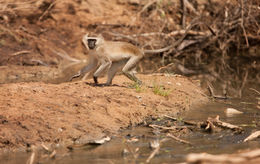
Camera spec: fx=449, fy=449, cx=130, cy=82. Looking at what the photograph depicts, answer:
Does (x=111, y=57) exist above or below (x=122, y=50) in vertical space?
below

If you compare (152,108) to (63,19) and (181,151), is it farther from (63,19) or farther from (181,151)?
(63,19)

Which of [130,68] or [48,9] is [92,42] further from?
[48,9]

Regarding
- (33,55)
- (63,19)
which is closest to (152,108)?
(33,55)

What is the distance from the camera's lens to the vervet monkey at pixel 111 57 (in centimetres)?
922

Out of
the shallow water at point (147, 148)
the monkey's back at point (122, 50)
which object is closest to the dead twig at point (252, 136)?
the shallow water at point (147, 148)

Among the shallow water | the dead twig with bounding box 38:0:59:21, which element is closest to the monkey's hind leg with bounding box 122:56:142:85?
the shallow water

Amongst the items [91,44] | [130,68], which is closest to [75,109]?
[91,44]

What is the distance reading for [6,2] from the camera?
54.7 ft

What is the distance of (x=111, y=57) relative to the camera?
930 centimetres

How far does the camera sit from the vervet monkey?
9.22 metres

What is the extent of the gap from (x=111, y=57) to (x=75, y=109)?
218 centimetres

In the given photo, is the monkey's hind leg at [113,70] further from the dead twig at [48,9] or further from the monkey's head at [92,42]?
the dead twig at [48,9]

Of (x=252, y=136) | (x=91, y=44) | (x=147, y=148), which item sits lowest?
(x=147, y=148)

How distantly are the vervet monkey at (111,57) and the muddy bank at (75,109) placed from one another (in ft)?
1.00
